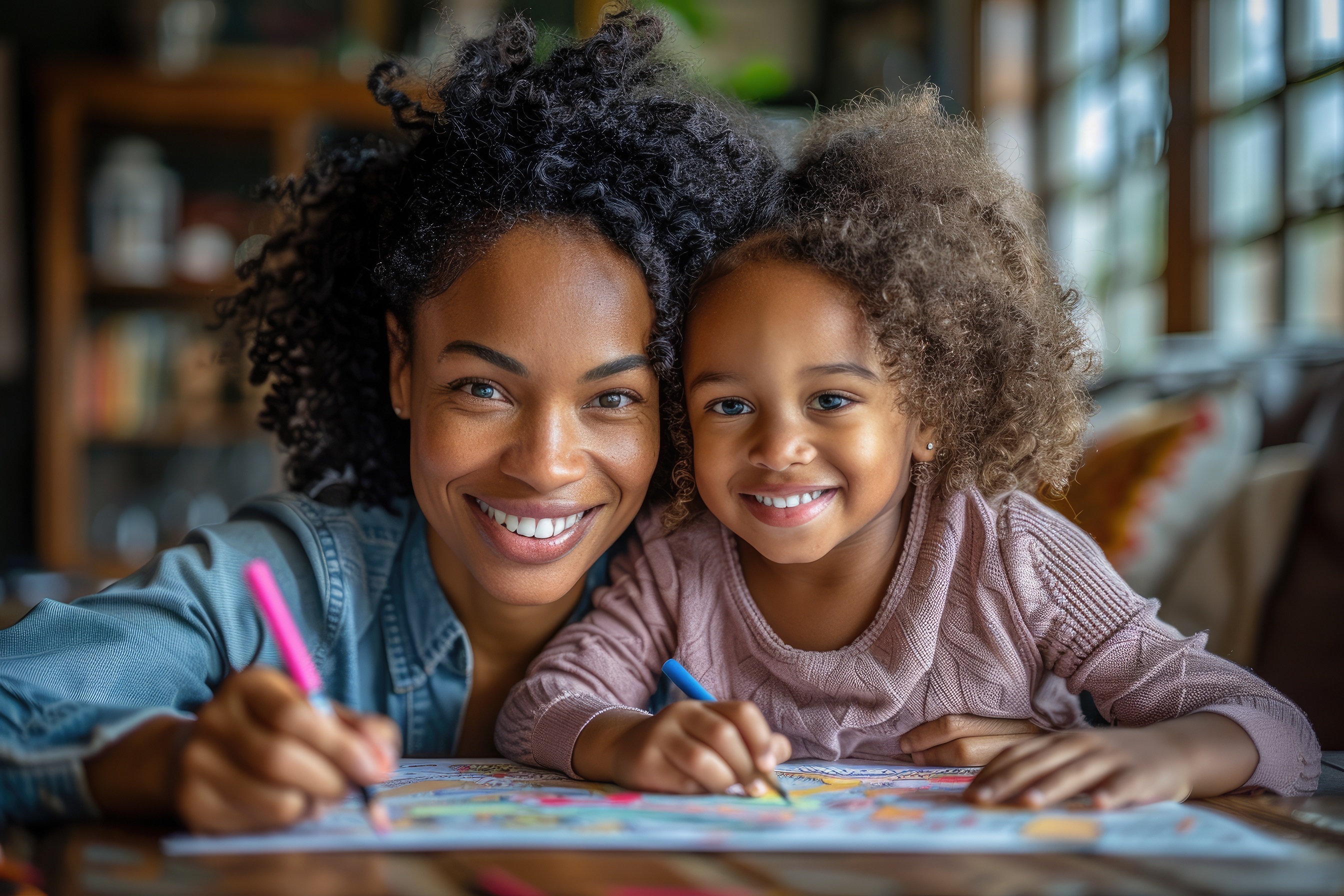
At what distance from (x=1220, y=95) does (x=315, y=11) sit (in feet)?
9.36

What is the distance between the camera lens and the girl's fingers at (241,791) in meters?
0.65

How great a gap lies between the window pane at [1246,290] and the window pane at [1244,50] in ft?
1.22

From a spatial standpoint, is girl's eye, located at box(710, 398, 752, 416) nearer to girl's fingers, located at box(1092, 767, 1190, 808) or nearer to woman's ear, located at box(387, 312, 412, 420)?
woman's ear, located at box(387, 312, 412, 420)

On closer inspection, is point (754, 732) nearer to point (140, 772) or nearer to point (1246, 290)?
point (140, 772)

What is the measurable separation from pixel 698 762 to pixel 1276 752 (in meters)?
0.45

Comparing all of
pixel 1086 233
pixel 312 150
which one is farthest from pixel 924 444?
pixel 1086 233

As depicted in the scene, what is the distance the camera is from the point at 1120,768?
783mm

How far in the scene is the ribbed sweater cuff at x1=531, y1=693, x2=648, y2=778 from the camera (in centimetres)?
93

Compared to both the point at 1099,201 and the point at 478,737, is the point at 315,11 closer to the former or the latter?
the point at 1099,201

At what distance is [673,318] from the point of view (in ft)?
3.51

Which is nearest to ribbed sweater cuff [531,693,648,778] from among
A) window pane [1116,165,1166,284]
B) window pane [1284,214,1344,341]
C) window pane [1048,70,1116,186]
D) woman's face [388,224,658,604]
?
woman's face [388,224,658,604]

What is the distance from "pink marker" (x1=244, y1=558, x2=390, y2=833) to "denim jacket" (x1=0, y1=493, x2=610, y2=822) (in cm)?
17

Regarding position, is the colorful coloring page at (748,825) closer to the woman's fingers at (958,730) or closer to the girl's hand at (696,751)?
the girl's hand at (696,751)

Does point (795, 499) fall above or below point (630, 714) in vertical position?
above
